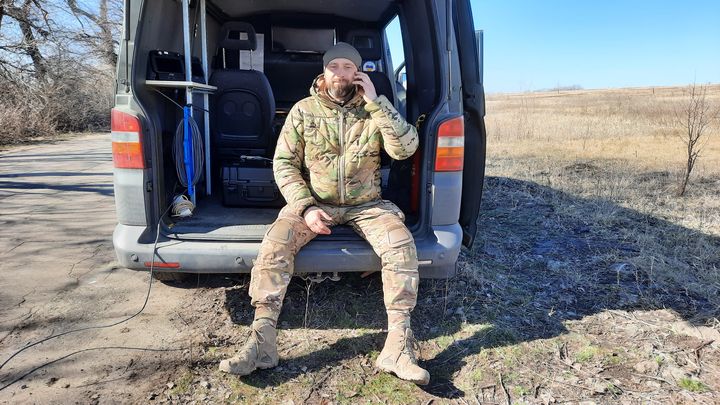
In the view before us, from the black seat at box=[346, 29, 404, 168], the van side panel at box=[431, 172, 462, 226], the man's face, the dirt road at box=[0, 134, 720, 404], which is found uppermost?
the black seat at box=[346, 29, 404, 168]

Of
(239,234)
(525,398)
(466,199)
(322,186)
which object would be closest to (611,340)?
(525,398)

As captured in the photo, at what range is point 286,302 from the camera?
3.35m

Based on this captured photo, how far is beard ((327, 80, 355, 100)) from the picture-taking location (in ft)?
9.55

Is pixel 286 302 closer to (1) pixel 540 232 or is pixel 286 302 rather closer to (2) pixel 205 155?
(2) pixel 205 155

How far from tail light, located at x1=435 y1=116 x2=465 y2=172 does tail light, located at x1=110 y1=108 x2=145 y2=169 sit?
1.60 meters

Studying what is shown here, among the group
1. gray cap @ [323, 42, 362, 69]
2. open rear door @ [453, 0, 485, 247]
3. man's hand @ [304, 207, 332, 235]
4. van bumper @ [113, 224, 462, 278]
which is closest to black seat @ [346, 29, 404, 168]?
open rear door @ [453, 0, 485, 247]

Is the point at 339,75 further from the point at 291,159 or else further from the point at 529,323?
the point at 529,323

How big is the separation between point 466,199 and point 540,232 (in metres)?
1.74

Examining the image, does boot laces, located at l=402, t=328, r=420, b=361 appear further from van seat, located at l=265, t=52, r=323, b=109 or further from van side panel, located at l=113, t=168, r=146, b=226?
van seat, located at l=265, t=52, r=323, b=109

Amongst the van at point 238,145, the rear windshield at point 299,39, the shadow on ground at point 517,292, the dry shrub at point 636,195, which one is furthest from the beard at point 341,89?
Result: the rear windshield at point 299,39

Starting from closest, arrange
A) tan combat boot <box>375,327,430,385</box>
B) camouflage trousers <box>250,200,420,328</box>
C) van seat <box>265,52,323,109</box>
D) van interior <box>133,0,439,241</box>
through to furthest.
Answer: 1. tan combat boot <box>375,327,430,385</box>
2. camouflage trousers <box>250,200,420,328</box>
3. van interior <box>133,0,439,241</box>
4. van seat <box>265,52,323,109</box>

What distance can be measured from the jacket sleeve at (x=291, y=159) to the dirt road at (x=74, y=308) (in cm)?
106

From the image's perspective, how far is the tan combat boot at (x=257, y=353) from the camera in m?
2.44

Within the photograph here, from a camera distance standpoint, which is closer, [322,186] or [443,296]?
[322,186]
